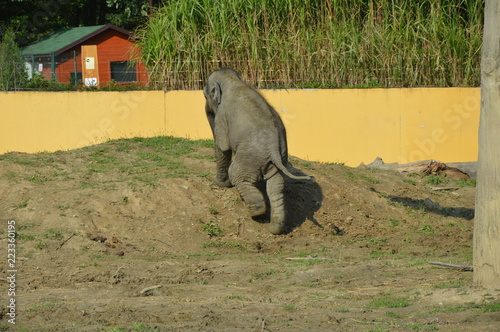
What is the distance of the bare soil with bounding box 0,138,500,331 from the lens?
6.35 meters

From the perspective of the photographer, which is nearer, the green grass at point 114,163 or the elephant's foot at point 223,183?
the green grass at point 114,163

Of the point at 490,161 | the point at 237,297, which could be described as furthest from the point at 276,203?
the point at 490,161

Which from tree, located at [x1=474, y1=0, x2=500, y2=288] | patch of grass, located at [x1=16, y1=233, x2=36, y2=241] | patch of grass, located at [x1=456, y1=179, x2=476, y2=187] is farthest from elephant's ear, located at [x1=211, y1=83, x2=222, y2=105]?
patch of grass, located at [x1=456, y1=179, x2=476, y2=187]

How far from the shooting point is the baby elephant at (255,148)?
10.3 meters

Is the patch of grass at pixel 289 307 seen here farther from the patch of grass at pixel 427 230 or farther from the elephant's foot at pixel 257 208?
the patch of grass at pixel 427 230

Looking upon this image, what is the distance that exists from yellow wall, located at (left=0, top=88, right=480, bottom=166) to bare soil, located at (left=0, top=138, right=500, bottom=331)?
1548mm

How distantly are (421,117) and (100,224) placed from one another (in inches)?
310

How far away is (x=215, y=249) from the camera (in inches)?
382

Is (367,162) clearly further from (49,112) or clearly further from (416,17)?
(49,112)

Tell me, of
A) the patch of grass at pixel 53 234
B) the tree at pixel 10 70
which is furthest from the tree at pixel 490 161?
the tree at pixel 10 70

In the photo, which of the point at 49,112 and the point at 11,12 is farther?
the point at 11,12

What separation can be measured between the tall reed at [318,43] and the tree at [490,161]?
8.74 meters

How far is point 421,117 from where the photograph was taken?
15.3m

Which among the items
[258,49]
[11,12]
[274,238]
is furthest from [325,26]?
[11,12]
